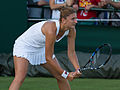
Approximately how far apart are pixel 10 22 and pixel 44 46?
3.77 metres

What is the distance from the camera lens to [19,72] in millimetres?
4707

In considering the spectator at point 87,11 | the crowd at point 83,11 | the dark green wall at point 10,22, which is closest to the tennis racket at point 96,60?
the crowd at point 83,11

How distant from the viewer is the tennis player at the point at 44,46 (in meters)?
4.58

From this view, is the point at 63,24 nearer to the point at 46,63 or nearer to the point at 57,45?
the point at 46,63

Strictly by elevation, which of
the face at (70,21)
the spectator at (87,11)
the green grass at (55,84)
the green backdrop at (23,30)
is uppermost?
the face at (70,21)

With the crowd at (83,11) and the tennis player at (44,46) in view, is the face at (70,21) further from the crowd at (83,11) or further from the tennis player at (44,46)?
the crowd at (83,11)

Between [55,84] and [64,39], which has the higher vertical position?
[64,39]

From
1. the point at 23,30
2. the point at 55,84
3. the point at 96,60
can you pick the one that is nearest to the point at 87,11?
the point at 23,30

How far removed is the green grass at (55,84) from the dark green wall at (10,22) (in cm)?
115

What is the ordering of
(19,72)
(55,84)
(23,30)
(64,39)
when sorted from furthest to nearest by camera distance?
(64,39), (23,30), (55,84), (19,72)

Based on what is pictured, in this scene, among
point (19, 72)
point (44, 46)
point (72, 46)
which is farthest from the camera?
point (72, 46)

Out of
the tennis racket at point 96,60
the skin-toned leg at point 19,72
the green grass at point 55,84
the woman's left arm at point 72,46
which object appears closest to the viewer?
the skin-toned leg at point 19,72

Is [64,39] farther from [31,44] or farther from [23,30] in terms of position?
[31,44]

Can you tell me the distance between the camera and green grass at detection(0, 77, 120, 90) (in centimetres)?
667
